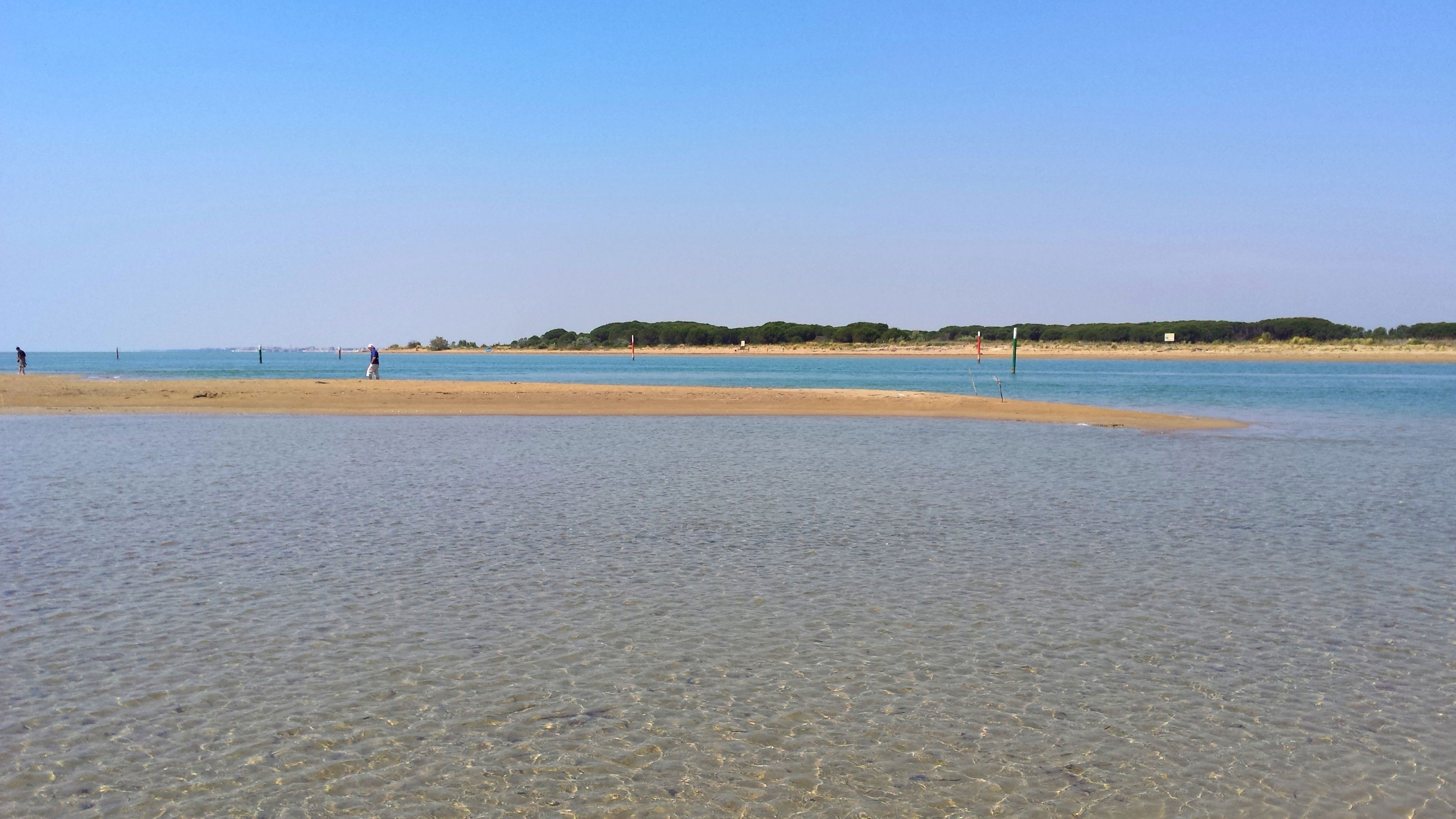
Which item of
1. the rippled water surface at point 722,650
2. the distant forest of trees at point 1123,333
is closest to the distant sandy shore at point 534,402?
the rippled water surface at point 722,650

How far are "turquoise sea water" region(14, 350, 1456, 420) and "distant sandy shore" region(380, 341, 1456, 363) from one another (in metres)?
6.79

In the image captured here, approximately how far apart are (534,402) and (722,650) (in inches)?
1259

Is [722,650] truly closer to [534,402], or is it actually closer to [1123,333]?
[534,402]

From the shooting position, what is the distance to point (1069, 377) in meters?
69.3

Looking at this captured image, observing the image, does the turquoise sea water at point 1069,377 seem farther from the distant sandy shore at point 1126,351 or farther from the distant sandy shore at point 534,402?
the distant sandy shore at point 1126,351

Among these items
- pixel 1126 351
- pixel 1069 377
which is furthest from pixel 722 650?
pixel 1126 351

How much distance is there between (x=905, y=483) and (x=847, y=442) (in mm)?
7825

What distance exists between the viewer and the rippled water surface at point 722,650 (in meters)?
5.38

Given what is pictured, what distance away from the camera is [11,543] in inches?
443

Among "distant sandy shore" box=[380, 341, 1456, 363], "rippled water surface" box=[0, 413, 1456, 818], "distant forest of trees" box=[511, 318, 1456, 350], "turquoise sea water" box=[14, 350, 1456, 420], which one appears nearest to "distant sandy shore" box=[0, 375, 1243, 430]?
"turquoise sea water" box=[14, 350, 1456, 420]

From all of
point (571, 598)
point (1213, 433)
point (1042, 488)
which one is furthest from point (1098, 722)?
point (1213, 433)

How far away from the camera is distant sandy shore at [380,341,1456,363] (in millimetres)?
111688

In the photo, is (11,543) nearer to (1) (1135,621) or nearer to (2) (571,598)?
(2) (571,598)

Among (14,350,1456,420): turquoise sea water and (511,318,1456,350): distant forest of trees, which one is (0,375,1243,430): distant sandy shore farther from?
(511,318,1456,350): distant forest of trees
